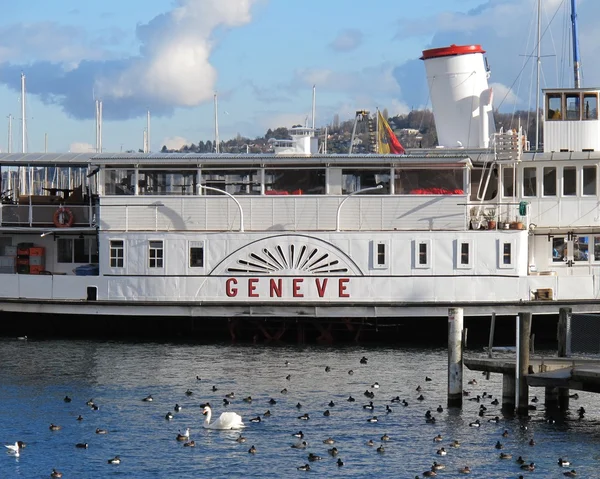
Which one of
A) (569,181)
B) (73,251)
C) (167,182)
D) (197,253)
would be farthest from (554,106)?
(73,251)

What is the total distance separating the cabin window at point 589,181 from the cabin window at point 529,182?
1.71 metres

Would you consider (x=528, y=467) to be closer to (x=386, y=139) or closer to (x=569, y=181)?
(x=569, y=181)

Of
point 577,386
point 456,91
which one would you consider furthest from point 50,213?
point 577,386

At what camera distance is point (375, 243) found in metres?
41.6

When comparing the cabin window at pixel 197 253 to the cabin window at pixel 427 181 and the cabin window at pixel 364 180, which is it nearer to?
the cabin window at pixel 364 180

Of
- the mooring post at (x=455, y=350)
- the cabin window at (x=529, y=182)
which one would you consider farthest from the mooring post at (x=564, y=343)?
the cabin window at (x=529, y=182)

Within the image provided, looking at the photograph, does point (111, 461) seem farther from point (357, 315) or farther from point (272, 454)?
point (357, 315)

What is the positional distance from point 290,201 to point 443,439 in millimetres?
15075

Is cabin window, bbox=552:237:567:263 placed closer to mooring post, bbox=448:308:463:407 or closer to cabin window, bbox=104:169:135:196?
mooring post, bbox=448:308:463:407

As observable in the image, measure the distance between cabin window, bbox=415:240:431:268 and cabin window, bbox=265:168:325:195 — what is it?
3.85 metres

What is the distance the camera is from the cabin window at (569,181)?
4328 centimetres

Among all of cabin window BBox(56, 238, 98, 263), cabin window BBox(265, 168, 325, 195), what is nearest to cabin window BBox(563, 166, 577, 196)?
cabin window BBox(265, 168, 325, 195)

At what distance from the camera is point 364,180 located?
140 ft

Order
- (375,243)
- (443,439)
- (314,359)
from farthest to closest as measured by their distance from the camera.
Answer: (375,243), (314,359), (443,439)
